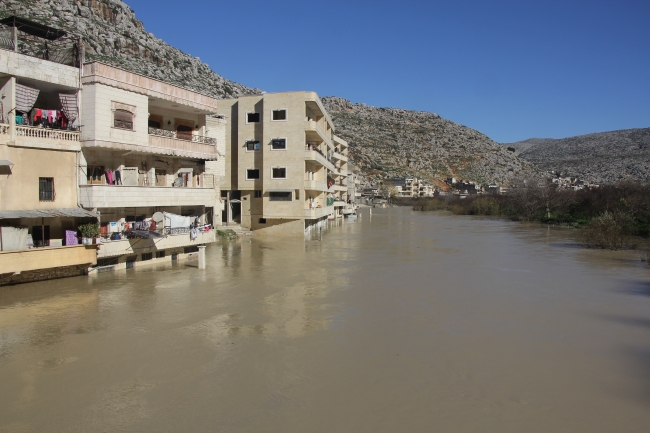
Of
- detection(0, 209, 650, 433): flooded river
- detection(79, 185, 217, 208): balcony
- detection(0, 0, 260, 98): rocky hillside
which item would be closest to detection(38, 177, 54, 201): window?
detection(79, 185, 217, 208): balcony

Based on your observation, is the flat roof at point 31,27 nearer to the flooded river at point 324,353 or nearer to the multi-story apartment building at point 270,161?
the flooded river at point 324,353

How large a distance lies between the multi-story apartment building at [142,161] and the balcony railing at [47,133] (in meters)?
0.44

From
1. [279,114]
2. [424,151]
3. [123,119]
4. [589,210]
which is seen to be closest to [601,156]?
[424,151]

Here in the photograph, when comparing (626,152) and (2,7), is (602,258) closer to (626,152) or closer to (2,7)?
(2,7)

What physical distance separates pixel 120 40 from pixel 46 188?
51.7m

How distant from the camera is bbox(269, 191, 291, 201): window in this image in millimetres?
36531

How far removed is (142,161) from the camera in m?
21.8

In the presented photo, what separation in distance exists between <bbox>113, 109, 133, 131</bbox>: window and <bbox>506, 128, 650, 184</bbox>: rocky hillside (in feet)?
369

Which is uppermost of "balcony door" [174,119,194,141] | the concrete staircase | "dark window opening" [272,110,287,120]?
"dark window opening" [272,110,287,120]

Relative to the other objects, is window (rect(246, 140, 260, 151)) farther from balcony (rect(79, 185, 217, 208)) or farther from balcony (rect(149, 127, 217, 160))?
balcony (rect(79, 185, 217, 208))

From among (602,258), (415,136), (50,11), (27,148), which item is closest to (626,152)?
(415,136)

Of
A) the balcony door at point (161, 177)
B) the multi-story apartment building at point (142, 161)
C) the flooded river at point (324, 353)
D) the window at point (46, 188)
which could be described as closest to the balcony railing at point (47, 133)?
the multi-story apartment building at point (142, 161)

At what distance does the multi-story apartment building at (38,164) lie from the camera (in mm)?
15844

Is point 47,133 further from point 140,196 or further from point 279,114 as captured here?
point 279,114
